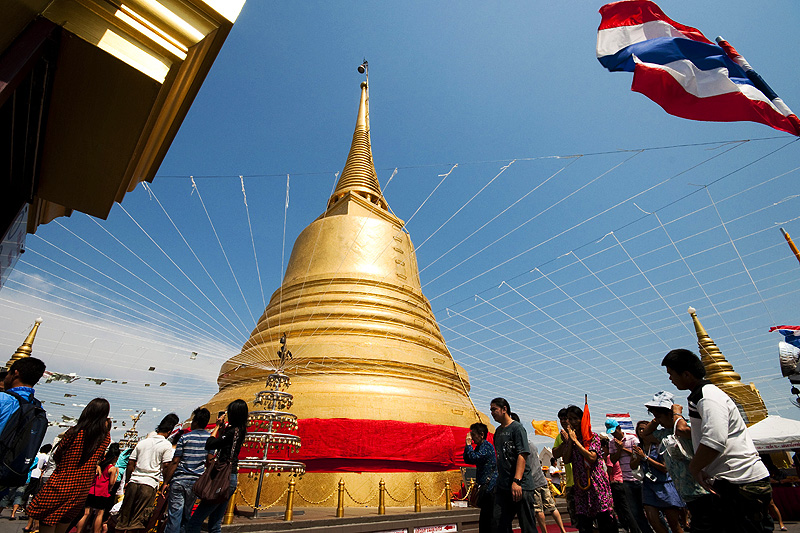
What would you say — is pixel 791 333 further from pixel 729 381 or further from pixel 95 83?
pixel 95 83

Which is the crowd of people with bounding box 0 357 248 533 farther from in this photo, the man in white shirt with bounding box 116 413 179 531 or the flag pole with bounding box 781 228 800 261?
the flag pole with bounding box 781 228 800 261

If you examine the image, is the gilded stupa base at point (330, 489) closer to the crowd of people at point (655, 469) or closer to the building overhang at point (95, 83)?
the crowd of people at point (655, 469)

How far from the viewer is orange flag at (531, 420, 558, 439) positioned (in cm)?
1620

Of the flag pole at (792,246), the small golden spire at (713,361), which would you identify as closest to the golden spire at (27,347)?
the flag pole at (792,246)

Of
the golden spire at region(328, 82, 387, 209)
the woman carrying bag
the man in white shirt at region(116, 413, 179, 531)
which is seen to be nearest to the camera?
the woman carrying bag

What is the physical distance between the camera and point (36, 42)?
87.3 inches

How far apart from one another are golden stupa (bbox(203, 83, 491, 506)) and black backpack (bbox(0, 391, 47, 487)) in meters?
5.53

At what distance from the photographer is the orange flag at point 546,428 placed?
16203mm

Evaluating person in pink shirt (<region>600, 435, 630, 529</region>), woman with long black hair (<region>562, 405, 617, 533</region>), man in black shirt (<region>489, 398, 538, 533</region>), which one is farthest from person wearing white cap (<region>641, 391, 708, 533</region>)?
person in pink shirt (<region>600, 435, 630, 529</region>)

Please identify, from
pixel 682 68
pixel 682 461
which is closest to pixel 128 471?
pixel 682 461

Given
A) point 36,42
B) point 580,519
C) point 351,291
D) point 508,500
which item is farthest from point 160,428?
point 351,291

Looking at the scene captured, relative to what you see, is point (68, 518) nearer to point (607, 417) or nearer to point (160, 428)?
point (160, 428)

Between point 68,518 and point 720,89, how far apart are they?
806 cm

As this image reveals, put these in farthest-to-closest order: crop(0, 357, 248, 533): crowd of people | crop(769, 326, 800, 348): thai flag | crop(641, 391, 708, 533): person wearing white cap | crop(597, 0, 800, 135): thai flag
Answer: crop(769, 326, 800, 348): thai flag
crop(597, 0, 800, 135): thai flag
crop(0, 357, 248, 533): crowd of people
crop(641, 391, 708, 533): person wearing white cap
